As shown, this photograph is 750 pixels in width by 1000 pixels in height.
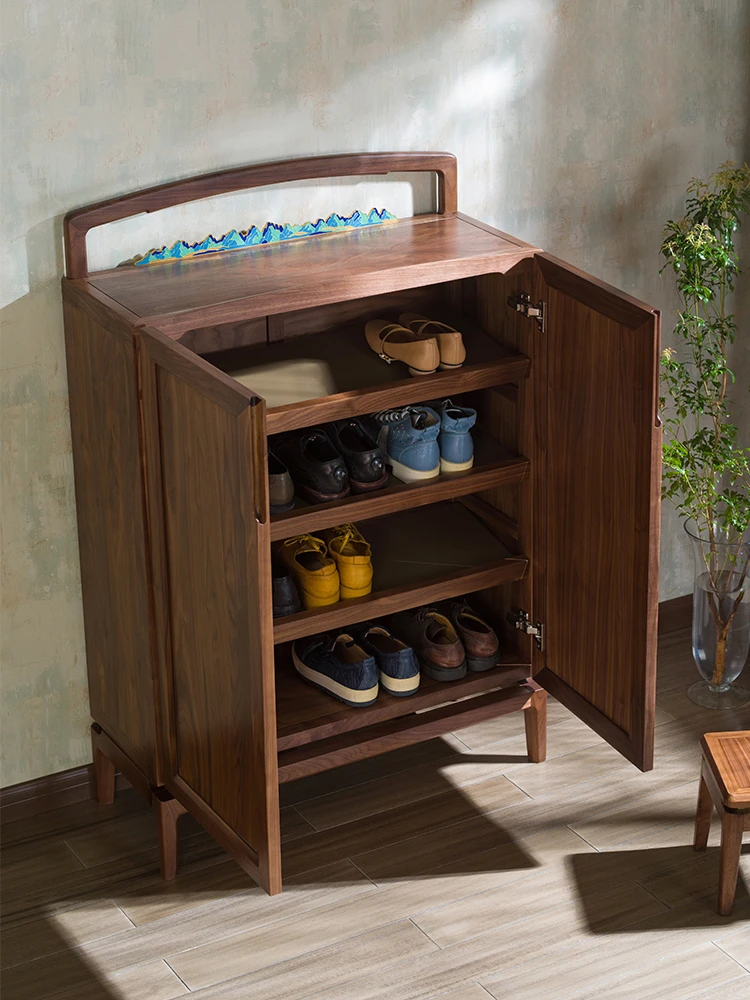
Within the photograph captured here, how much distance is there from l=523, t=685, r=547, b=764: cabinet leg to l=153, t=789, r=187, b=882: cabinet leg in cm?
75

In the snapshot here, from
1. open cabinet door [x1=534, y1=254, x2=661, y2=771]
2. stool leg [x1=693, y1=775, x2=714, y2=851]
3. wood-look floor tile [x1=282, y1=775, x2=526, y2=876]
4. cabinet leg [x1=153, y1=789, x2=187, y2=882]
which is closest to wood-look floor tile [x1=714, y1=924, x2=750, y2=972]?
stool leg [x1=693, y1=775, x2=714, y2=851]

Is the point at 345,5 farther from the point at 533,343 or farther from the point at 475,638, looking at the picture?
the point at 475,638

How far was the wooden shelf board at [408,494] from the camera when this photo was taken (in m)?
2.40

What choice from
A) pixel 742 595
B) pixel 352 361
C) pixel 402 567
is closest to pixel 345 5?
pixel 352 361


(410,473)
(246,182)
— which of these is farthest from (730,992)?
(246,182)

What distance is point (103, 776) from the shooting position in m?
2.83

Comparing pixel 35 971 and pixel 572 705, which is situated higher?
pixel 572 705

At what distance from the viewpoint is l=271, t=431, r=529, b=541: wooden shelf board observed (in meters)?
2.40

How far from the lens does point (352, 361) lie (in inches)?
102

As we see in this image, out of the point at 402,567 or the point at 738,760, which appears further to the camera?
the point at 402,567

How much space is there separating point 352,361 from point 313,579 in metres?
0.41

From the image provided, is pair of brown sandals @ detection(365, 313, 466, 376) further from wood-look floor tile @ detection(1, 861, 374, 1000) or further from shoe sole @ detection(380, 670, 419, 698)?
wood-look floor tile @ detection(1, 861, 374, 1000)

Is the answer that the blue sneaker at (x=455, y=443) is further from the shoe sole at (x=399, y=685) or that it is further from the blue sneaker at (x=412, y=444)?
the shoe sole at (x=399, y=685)

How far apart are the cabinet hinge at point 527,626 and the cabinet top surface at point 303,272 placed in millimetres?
709
